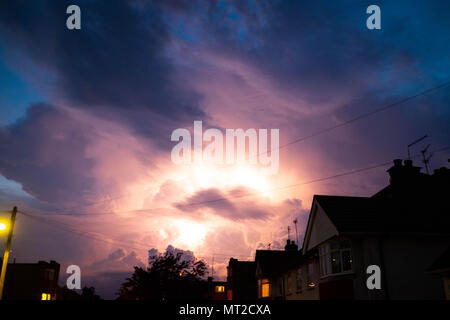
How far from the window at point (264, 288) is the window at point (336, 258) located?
23417 millimetres

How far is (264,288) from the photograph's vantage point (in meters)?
47.4

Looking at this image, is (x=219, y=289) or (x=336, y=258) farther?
(x=219, y=289)

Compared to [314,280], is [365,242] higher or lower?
higher

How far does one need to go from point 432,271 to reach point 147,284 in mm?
32277

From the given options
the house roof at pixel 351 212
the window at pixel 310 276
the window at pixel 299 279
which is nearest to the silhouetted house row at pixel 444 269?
the house roof at pixel 351 212

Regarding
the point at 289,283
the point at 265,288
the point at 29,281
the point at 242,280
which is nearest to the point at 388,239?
the point at 289,283

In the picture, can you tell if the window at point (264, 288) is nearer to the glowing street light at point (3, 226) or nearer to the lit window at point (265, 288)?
the lit window at point (265, 288)

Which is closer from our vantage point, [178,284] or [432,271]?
[432,271]

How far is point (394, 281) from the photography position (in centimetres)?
2083

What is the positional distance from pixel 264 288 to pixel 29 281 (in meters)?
36.5

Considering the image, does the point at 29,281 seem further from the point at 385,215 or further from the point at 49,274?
the point at 385,215
